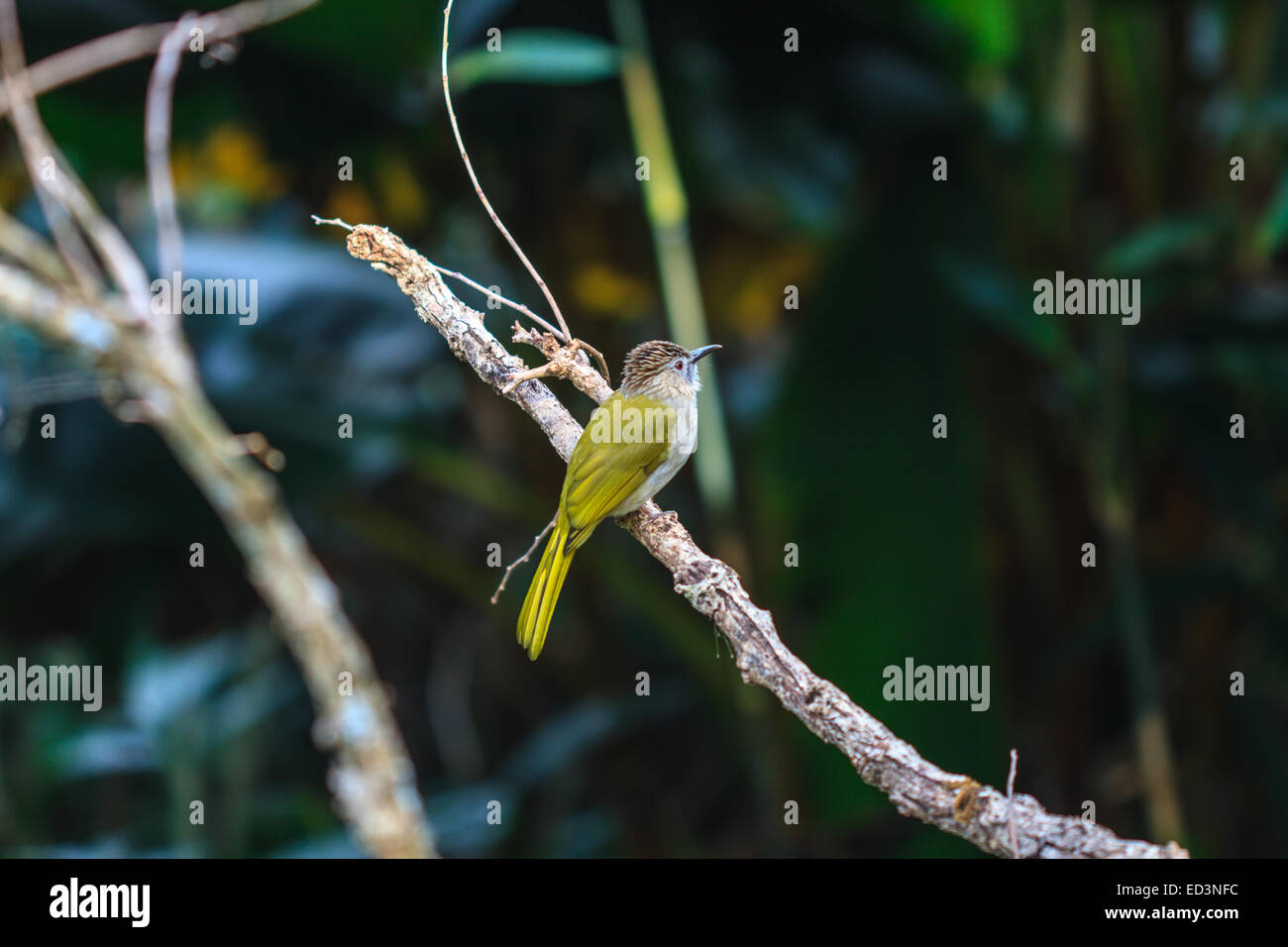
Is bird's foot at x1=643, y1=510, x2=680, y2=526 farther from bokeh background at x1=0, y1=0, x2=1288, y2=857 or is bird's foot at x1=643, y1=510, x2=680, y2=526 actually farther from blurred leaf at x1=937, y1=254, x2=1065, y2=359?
blurred leaf at x1=937, y1=254, x2=1065, y2=359

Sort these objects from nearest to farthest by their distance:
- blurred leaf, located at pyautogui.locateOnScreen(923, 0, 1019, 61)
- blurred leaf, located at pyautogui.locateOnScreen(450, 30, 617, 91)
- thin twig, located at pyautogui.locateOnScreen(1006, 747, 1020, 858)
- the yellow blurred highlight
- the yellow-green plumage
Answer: thin twig, located at pyautogui.locateOnScreen(1006, 747, 1020, 858) → the yellow-green plumage → blurred leaf, located at pyautogui.locateOnScreen(450, 30, 617, 91) → blurred leaf, located at pyautogui.locateOnScreen(923, 0, 1019, 61) → the yellow blurred highlight

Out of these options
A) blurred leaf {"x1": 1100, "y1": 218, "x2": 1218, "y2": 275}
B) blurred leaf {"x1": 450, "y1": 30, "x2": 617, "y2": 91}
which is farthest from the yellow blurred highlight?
blurred leaf {"x1": 1100, "y1": 218, "x2": 1218, "y2": 275}

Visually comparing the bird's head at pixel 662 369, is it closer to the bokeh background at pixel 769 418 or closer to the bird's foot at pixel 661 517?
the bird's foot at pixel 661 517

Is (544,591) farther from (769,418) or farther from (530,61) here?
(769,418)

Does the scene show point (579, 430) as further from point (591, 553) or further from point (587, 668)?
point (587, 668)

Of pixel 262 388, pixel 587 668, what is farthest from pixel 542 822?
pixel 262 388

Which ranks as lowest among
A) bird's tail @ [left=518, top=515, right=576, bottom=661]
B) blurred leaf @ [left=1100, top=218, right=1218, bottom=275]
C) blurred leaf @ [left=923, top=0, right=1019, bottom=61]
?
bird's tail @ [left=518, top=515, right=576, bottom=661]

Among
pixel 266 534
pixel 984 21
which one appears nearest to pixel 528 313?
pixel 266 534

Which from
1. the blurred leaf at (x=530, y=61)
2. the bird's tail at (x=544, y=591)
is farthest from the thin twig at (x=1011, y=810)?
the blurred leaf at (x=530, y=61)
